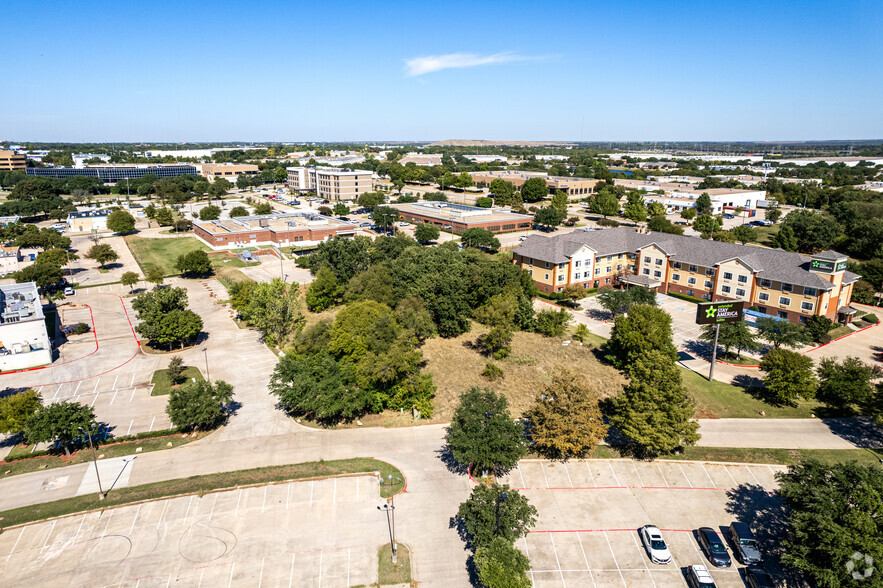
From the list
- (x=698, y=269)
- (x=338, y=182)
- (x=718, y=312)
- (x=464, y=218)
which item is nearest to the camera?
(x=718, y=312)

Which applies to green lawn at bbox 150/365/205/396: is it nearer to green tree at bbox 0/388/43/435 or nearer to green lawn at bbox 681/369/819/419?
green tree at bbox 0/388/43/435

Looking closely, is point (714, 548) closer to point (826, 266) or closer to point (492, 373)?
point (492, 373)

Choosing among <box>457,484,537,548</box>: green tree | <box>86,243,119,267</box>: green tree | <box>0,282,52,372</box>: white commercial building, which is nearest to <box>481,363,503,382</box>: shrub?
<box>457,484,537,548</box>: green tree

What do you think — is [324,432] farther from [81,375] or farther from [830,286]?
[830,286]

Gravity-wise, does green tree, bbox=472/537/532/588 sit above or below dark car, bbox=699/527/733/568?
above

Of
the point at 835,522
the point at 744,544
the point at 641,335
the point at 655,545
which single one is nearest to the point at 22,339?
the point at 655,545

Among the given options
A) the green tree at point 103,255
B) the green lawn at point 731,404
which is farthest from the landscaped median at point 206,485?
the green tree at point 103,255
